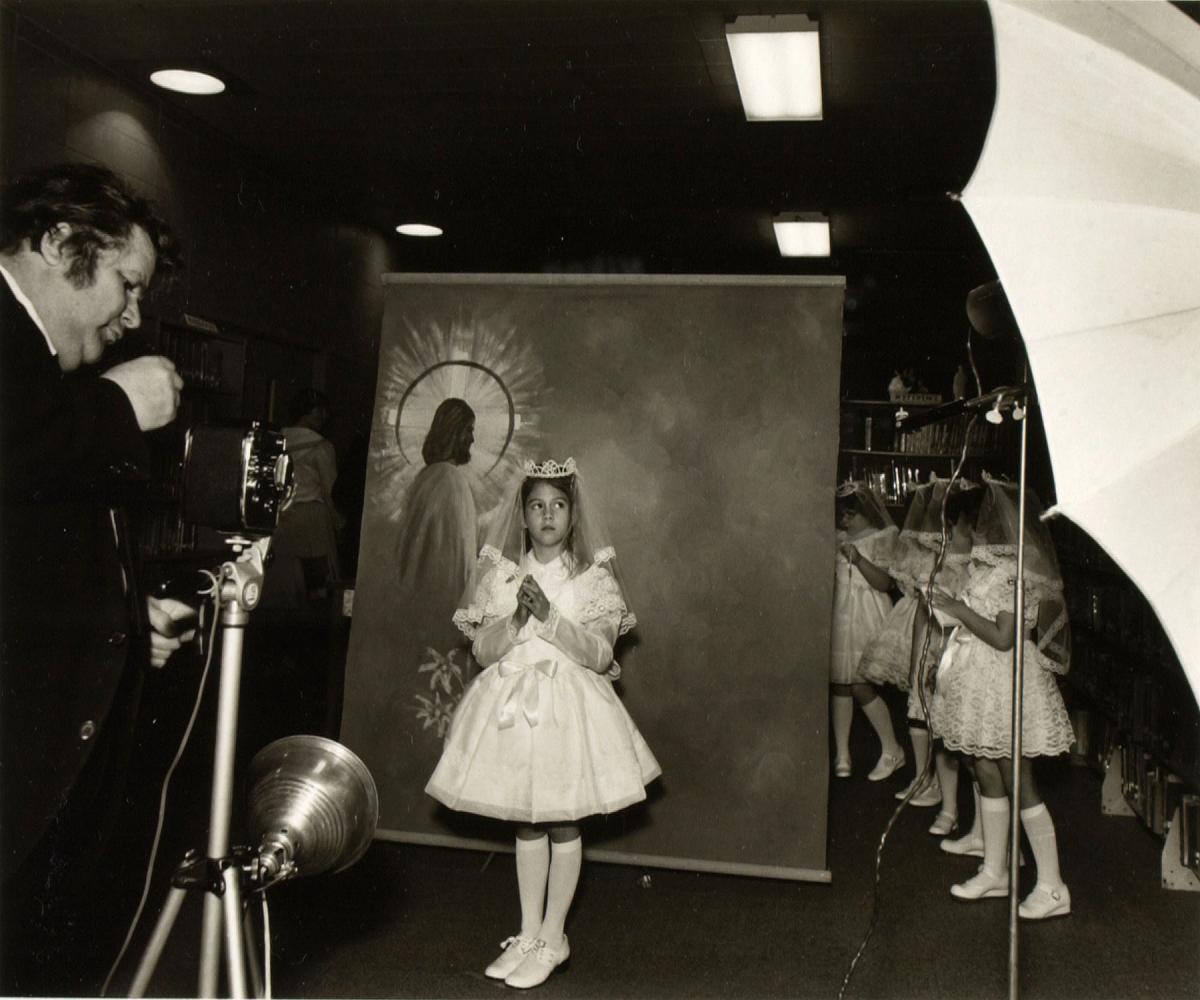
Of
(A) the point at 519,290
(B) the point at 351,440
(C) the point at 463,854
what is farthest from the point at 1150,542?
(B) the point at 351,440

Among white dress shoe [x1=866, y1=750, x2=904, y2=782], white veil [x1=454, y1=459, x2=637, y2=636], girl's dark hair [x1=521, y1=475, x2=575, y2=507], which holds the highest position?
girl's dark hair [x1=521, y1=475, x2=575, y2=507]

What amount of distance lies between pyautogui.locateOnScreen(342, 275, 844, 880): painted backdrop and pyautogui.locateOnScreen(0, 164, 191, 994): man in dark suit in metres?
1.62

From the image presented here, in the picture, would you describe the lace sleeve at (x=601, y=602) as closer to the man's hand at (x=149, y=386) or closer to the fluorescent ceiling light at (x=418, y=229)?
the man's hand at (x=149, y=386)

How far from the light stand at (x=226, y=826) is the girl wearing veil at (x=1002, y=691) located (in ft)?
7.44

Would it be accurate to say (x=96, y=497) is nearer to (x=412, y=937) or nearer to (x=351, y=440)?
(x=412, y=937)

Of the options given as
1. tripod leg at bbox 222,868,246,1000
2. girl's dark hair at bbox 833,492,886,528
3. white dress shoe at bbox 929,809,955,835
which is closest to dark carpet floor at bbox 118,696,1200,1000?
Result: white dress shoe at bbox 929,809,955,835

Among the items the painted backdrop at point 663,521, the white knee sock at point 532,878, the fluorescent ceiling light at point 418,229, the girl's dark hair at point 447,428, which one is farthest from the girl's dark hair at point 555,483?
the fluorescent ceiling light at point 418,229

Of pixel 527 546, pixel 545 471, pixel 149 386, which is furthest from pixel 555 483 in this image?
pixel 149 386

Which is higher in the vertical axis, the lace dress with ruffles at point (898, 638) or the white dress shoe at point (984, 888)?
the lace dress with ruffles at point (898, 638)

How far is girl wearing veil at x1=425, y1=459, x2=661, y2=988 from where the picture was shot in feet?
8.66

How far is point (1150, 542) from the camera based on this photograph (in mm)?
1396

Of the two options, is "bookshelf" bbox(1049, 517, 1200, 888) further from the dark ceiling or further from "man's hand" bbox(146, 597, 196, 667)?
"man's hand" bbox(146, 597, 196, 667)

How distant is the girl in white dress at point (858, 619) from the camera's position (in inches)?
185

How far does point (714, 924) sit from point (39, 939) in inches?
68.7
